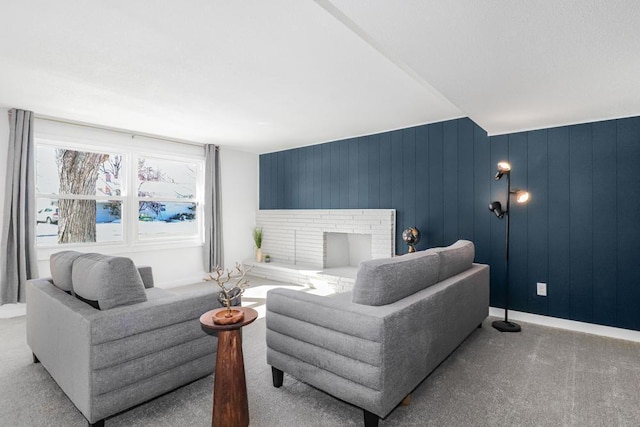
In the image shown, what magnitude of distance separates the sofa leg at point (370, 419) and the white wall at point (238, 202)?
4.61 meters

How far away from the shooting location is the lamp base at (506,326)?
10.6ft

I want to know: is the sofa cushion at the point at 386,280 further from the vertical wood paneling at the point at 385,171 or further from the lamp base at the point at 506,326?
the vertical wood paneling at the point at 385,171

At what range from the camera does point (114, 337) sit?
5.74ft

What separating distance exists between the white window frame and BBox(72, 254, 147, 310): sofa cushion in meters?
2.84

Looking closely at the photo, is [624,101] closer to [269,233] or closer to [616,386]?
[616,386]

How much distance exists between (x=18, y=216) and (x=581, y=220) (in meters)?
6.13

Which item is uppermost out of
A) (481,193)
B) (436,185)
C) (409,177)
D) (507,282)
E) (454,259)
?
(409,177)

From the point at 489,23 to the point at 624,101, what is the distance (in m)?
2.05

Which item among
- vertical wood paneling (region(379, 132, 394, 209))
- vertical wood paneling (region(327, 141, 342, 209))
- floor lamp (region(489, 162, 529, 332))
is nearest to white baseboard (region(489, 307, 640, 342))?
floor lamp (region(489, 162, 529, 332))

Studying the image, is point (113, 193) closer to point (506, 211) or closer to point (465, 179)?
point (465, 179)

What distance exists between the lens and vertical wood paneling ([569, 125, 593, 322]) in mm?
3270

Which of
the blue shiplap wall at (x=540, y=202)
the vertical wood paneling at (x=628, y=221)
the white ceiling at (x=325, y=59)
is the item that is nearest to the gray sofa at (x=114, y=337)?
the white ceiling at (x=325, y=59)

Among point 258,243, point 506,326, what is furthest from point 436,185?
point 258,243

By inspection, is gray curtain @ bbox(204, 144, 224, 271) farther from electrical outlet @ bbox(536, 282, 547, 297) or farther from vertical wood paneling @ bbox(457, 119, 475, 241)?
electrical outlet @ bbox(536, 282, 547, 297)
